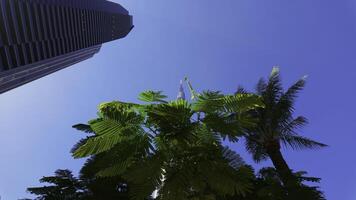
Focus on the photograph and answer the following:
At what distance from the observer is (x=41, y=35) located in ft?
236

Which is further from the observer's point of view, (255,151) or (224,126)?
(255,151)

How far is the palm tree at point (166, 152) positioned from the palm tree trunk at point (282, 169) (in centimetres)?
345

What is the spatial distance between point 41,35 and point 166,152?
231 ft

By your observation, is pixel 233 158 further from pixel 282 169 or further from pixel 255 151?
pixel 255 151

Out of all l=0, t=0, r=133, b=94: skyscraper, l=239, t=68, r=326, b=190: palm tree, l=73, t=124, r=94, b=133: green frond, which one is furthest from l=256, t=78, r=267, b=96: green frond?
l=0, t=0, r=133, b=94: skyscraper

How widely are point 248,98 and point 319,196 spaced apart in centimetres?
416

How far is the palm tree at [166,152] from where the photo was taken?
6.64 meters

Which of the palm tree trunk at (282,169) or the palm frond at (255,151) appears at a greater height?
the palm frond at (255,151)

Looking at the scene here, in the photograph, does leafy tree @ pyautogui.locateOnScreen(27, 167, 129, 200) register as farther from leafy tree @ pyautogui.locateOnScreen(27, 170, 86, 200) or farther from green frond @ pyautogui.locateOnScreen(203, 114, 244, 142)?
green frond @ pyautogui.locateOnScreen(203, 114, 244, 142)

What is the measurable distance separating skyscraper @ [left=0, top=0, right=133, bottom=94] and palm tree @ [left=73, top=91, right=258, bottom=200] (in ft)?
182

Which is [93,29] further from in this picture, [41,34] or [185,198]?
[185,198]

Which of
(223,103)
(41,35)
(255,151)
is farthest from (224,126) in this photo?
(41,35)

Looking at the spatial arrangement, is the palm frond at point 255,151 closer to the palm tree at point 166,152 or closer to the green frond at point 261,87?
the green frond at point 261,87

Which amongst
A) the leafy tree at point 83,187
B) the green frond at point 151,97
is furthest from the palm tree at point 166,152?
the leafy tree at point 83,187
